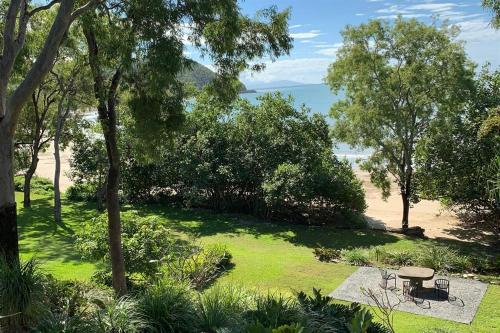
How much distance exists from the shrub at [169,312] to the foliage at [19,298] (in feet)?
5.05

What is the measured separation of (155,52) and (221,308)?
4.33 meters

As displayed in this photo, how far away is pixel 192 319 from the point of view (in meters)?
6.80

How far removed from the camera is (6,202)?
7691 mm

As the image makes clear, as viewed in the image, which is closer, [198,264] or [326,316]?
[326,316]

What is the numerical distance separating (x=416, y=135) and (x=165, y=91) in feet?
53.2

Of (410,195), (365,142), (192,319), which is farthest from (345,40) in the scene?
(192,319)

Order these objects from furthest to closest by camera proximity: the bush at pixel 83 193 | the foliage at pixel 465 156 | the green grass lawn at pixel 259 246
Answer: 1. the bush at pixel 83 193
2. the foliage at pixel 465 156
3. the green grass lawn at pixel 259 246

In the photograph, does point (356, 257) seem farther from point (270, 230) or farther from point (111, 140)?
point (111, 140)

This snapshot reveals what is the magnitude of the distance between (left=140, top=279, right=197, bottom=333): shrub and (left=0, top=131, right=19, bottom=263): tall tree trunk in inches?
102

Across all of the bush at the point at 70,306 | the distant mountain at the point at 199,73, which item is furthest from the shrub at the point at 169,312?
the distant mountain at the point at 199,73

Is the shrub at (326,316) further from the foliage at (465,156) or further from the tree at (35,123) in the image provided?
the tree at (35,123)

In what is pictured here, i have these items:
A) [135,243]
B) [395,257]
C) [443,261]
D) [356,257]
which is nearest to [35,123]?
[135,243]

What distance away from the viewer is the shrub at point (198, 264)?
11688mm

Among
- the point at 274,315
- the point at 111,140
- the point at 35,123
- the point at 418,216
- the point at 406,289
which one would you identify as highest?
the point at 35,123
